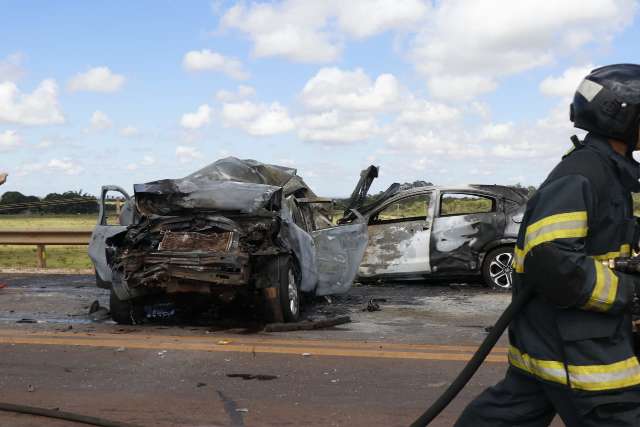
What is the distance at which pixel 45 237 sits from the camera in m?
13.8

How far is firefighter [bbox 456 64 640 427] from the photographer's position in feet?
7.95

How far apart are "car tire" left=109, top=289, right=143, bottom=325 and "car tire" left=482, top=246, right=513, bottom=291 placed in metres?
5.05

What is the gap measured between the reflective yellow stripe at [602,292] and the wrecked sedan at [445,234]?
26.2 feet

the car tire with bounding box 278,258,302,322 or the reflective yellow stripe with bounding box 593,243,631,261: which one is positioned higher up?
the reflective yellow stripe with bounding box 593,243,631,261

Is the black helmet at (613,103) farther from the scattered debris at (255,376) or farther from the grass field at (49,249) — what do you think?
the grass field at (49,249)

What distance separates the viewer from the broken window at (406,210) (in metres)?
11.0

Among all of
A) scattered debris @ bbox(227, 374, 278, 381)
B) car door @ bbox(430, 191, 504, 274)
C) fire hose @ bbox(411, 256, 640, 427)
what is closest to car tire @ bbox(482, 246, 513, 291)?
car door @ bbox(430, 191, 504, 274)

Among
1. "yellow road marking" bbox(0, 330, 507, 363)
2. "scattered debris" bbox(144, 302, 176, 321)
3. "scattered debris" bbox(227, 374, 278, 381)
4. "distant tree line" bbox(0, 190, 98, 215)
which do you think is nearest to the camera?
"scattered debris" bbox(227, 374, 278, 381)

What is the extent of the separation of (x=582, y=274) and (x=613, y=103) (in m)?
0.60

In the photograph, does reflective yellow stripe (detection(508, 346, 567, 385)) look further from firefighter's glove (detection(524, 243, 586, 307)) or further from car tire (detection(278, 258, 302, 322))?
car tire (detection(278, 258, 302, 322))

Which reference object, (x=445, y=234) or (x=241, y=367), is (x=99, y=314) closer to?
(x=241, y=367)

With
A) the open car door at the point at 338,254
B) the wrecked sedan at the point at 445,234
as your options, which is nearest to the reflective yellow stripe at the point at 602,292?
the open car door at the point at 338,254

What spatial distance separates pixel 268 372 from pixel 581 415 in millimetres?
3377

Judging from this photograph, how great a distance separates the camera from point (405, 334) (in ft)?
23.6
